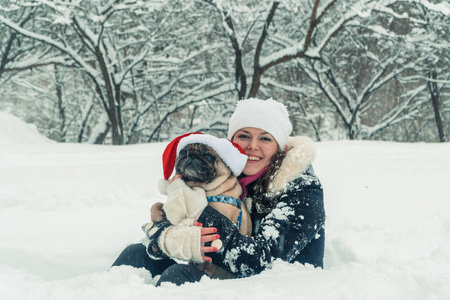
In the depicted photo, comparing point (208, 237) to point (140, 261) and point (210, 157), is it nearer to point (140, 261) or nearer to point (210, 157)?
point (210, 157)

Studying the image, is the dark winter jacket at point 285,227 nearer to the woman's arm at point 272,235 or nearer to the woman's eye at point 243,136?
the woman's arm at point 272,235

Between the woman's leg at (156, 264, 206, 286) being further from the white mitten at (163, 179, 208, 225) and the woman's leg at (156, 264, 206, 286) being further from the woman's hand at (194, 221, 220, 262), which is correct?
the white mitten at (163, 179, 208, 225)

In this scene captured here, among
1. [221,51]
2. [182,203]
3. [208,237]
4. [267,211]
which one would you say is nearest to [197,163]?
[182,203]

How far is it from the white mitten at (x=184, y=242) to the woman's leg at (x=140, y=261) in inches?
18.4

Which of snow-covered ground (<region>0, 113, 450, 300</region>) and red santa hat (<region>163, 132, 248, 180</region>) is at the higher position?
red santa hat (<region>163, 132, 248, 180</region>)

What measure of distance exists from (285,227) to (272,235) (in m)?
0.09

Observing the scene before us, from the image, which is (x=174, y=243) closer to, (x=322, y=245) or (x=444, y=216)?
(x=322, y=245)

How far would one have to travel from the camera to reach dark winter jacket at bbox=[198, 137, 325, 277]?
6.44 ft

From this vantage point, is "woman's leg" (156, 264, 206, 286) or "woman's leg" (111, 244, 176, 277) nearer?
"woman's leg" (156, 264, 206, 286)

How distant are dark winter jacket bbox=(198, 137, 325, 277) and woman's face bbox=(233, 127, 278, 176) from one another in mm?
196

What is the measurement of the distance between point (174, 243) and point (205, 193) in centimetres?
38

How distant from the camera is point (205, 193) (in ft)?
7.20

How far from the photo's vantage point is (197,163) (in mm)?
2127

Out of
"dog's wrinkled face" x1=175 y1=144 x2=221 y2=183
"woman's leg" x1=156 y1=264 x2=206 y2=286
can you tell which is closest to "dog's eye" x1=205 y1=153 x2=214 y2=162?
"dog's wrinkled face" x1=175 y1=144 x2=221 y2=183
